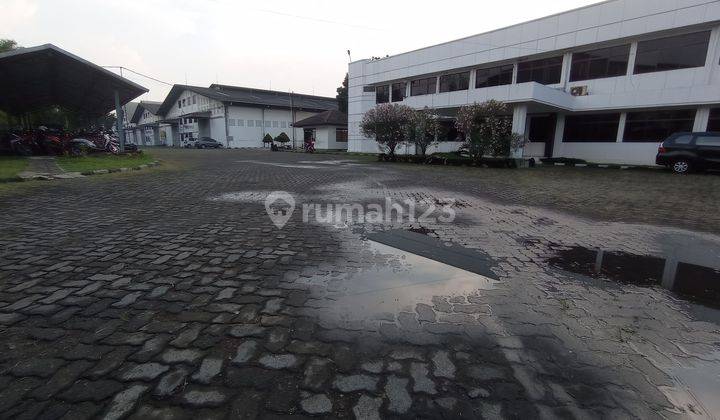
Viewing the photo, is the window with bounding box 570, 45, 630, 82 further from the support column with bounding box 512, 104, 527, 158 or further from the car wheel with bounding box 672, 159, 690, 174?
the car wheel with bounding box 672, 159, 690, 174

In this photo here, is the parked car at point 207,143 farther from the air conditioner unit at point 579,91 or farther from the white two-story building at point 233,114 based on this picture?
the air conditioner unit at point 579,91

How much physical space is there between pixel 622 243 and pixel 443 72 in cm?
2647

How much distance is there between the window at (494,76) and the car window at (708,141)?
12.7m

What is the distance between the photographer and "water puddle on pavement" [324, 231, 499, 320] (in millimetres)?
3377

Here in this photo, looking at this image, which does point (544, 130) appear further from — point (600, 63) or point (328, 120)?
point (328, 120)

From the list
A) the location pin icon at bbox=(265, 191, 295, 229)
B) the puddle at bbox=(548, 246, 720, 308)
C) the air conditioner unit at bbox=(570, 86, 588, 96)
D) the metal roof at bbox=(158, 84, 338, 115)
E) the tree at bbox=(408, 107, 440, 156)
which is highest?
the metal roof at bbox=(158, 84, 338, 115)

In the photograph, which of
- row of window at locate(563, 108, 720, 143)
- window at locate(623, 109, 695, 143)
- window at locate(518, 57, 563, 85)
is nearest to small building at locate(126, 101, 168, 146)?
window at locate(518, 57, 563, 85)

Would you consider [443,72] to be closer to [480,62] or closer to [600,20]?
[480,62]

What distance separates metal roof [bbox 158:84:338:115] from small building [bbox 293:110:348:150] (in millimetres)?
9879

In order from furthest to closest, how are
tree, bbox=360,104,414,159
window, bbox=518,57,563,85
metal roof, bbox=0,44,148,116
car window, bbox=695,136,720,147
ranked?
1. tree, bbox=360,104,414,159
2. window, bbox=518,57,563,85
3. metal roof, bbox=0,44,148,116
4. car window, bbox=695,136,720,147

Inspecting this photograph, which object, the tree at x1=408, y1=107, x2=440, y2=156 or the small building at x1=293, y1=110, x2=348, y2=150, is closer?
the tree at x1=408, y1=107, x2=440, y2=156

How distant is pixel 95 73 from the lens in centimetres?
1858

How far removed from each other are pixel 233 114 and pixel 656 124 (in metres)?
44.3

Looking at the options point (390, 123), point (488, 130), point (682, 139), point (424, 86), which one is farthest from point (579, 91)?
point (424, 86)
